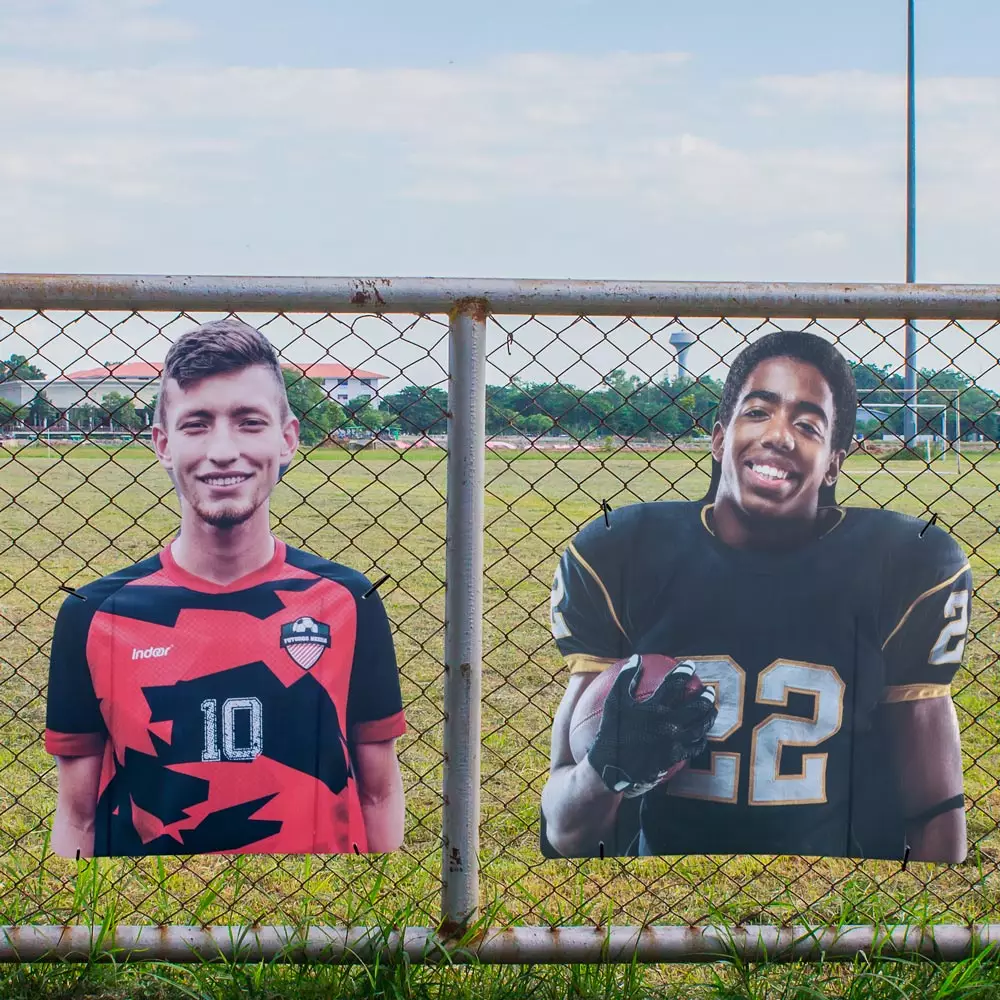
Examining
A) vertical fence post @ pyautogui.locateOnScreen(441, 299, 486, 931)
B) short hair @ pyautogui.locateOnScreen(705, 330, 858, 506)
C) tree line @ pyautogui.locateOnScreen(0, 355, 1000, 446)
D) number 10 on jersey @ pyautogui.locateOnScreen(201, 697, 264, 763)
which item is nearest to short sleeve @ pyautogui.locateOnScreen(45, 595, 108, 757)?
number 10 on jersey @ pyautogui.locateOnScreen(201, 697, 264, 763)

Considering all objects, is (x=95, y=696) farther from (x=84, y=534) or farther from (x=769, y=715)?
(x=84, y=534)

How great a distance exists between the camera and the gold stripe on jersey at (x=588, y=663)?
2.24 metres

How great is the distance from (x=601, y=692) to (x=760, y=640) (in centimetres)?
35

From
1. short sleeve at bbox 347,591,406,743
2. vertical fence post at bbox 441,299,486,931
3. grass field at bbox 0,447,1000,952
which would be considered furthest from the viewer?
grass field at bbox 0,447,1000,952

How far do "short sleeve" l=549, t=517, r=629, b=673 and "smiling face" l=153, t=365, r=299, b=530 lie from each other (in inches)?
26.2

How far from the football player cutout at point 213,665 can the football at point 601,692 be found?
0.48 m

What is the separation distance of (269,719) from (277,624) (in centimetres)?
19

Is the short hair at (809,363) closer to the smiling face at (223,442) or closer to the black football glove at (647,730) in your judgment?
the black football glove at (647,730)

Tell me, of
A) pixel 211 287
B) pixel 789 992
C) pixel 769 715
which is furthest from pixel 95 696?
pixel 789 992

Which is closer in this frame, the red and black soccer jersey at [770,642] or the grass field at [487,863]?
the red and black soccer jersey at [770,642]

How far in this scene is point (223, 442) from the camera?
2.10 meters

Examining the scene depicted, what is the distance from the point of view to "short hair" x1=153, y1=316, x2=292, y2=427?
2102mm

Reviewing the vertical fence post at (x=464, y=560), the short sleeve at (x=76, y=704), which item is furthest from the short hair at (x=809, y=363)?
the short sleeve at (x=76, y=704)

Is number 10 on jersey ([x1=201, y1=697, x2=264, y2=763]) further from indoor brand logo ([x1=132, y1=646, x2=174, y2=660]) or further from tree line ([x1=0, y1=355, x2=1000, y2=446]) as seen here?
tree line ([x1=0, y1=355, x2=1000, y2=446])
